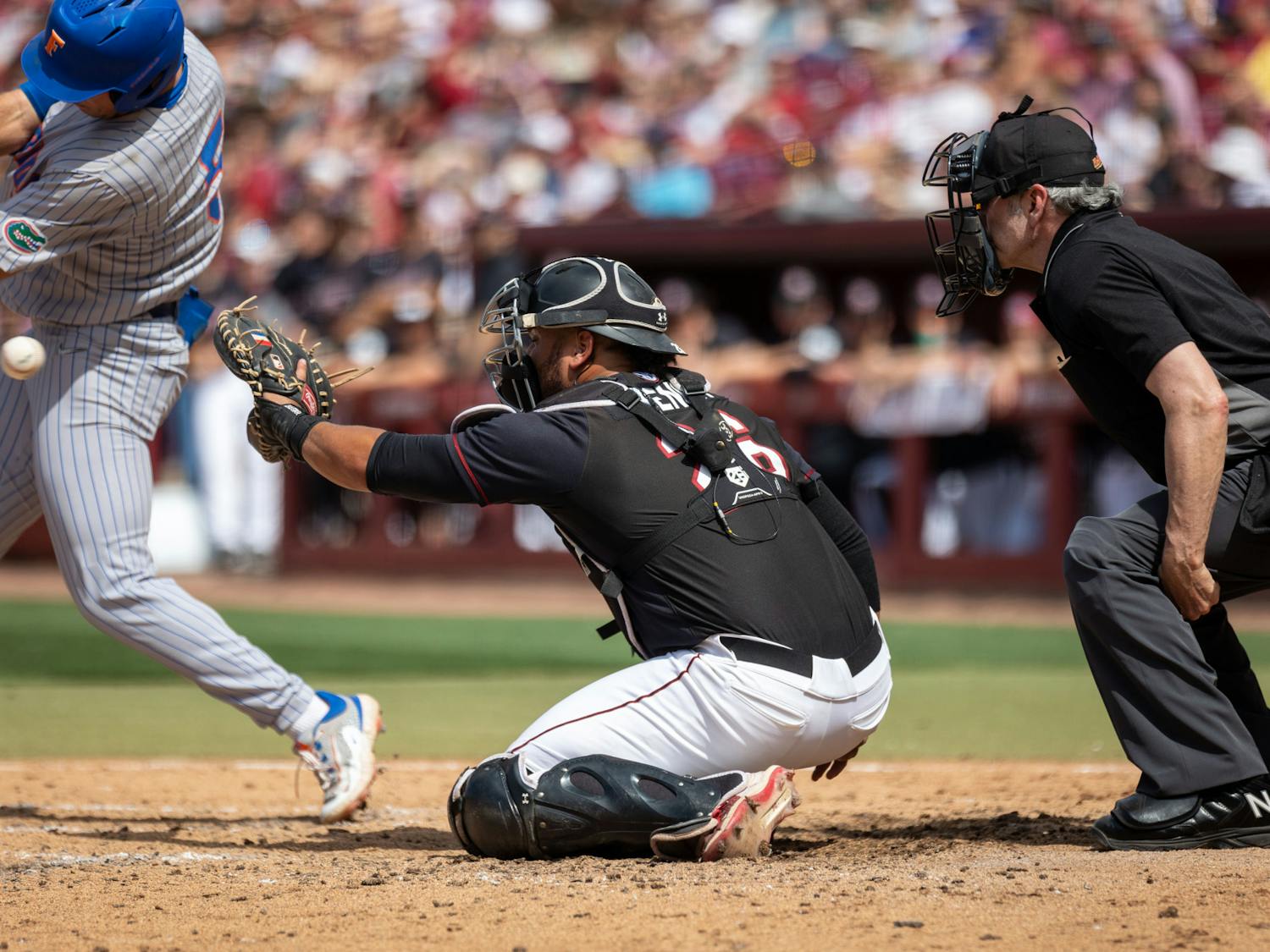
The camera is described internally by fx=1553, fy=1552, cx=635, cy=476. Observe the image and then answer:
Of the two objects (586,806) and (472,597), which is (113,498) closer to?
(586,806)

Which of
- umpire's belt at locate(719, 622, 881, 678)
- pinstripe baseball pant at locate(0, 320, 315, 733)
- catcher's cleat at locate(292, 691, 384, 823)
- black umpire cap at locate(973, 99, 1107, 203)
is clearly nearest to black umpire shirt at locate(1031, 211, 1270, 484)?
black umpire cap at locate(973, 99, 1107, 203)

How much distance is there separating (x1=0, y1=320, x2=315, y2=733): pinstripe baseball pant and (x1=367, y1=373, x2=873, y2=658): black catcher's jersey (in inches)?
41.2

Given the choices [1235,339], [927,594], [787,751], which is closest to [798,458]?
[787,751]

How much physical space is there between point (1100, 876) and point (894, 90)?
1054 cm

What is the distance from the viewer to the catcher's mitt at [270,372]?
3.85m

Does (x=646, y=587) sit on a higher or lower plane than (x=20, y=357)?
lower

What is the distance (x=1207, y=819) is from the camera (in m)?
3.56

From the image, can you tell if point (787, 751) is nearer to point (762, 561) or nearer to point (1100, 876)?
point (762, 561)

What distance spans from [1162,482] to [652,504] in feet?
3.99

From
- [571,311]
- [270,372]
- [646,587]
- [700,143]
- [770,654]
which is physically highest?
[700,143]

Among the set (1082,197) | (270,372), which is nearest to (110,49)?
(270,372)

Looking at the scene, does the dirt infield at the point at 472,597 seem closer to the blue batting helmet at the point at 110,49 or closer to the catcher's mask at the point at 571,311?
the catcher's mask at the point at 571,311

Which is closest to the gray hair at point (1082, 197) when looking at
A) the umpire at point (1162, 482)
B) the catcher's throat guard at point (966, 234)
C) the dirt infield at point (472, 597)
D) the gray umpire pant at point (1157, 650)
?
the umpire at point (1162, 482)

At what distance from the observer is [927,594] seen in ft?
37.8
